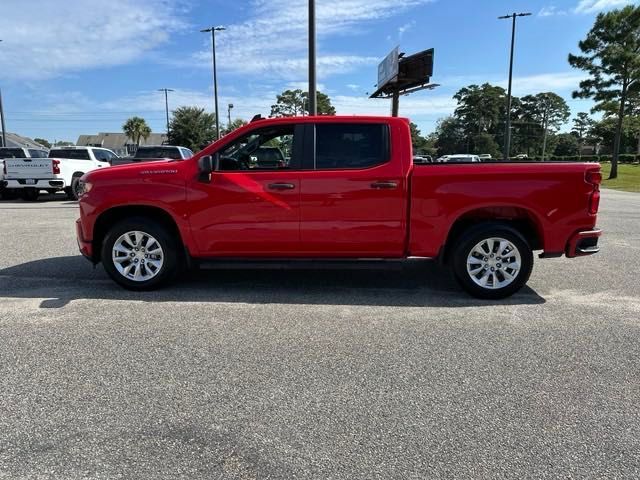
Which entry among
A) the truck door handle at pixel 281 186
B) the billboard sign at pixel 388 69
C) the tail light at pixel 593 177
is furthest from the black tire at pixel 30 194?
the billboard sign at pixel 388 69

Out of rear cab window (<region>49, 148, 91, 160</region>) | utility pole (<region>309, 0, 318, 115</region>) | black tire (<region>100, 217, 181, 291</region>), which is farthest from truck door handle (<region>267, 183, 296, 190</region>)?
rear cab window (<region>49, 148, 91, 160</region>)

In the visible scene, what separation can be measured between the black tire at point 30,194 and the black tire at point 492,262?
15117mm

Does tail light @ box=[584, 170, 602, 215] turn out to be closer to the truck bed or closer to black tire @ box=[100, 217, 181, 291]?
the truck bed

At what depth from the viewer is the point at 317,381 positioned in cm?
340

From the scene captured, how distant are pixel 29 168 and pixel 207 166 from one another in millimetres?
12948

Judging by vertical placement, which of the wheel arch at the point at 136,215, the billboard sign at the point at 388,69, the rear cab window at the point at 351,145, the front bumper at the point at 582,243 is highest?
the billboard sign at the point at 388,69

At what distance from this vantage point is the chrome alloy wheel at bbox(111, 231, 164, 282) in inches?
215

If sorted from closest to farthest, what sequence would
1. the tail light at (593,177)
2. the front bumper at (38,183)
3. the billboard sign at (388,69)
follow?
the tail light at (593,177)
the front bumper at (38,183)
the billboard sign at (388,69)

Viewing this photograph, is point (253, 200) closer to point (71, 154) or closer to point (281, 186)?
point (281, 186)

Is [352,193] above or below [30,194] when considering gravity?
above

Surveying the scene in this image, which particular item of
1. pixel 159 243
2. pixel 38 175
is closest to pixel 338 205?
pixel 159 243

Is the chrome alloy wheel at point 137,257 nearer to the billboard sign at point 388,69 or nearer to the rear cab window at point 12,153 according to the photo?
the rear cab window at point 12,153

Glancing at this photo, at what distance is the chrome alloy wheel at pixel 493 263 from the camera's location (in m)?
5.24

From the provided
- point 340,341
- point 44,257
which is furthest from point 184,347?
point 44,257
